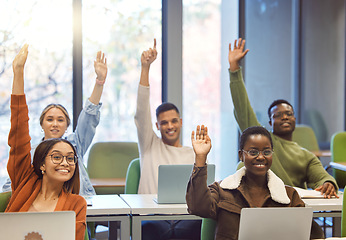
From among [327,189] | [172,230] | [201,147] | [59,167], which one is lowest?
[172,230]

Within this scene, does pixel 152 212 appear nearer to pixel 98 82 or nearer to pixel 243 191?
pixel 243 191

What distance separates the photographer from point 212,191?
2666 millimetres

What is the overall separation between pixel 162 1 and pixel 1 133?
222 centimetres

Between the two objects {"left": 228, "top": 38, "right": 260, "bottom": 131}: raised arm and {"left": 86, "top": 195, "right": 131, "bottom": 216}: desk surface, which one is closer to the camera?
{"left": 86, "top": 195, "right": 131, "bottom": 216}: desk surface

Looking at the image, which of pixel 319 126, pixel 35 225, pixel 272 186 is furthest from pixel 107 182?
pixel 319 126

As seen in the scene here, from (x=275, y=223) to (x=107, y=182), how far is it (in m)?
2.41

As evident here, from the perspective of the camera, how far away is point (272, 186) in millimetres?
2680

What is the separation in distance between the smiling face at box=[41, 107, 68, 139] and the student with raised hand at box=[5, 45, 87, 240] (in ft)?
2.98

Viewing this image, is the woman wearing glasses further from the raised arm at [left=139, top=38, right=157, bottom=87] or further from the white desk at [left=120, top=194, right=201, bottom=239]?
the raised arm at [left=139, top=38, right=157, bottom=87]

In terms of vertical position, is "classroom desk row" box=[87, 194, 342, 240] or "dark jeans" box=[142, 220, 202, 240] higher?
"classroom desk row" box=[87, 194, 342, 240]

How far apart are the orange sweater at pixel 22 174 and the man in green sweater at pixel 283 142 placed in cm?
157

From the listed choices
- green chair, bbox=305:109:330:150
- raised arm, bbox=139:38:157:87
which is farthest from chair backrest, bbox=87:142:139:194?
green chair, bbox=305:109:330:150

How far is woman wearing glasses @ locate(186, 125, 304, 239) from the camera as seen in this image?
2.53m

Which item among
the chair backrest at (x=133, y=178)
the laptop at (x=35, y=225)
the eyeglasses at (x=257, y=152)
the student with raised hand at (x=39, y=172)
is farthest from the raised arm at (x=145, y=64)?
the laptop at (x=35, y=225)
